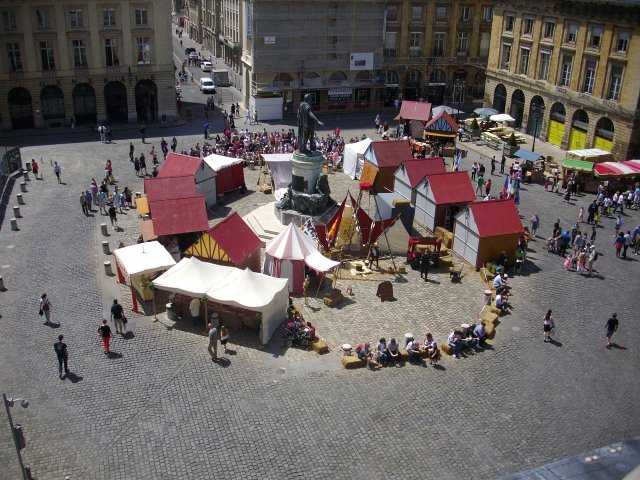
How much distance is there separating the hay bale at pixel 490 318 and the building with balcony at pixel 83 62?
→ 40849 mm

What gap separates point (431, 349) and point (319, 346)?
4212mm

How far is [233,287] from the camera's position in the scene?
87.0 feet

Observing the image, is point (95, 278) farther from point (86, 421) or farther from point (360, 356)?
point (360, 356)

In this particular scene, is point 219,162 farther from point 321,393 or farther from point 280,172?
point 321,393

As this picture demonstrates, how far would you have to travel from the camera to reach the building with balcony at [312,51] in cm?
6144

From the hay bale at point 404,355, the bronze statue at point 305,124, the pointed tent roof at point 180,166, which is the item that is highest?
the bronze statue at point 305,124

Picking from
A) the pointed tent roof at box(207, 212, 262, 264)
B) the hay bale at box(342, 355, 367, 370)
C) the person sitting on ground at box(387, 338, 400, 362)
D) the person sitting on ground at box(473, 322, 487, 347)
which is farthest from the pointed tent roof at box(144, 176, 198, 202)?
the person sitting on ground at box(473, 322, 487, 347)

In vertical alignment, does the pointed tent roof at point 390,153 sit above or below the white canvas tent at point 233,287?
above

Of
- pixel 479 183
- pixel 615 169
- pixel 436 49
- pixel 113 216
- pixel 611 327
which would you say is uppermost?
pixel 436 49

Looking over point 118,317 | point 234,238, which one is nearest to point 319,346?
point 234,238

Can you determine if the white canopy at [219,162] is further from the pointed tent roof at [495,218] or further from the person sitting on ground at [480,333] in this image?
the person sitting on ground at [480,333]

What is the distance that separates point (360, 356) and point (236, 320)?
17.6ft

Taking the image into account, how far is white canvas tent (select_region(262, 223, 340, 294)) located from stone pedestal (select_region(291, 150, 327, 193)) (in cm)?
664

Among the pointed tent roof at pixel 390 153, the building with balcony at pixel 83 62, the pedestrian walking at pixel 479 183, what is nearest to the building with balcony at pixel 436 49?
the building with balcony at pixel 83 62
